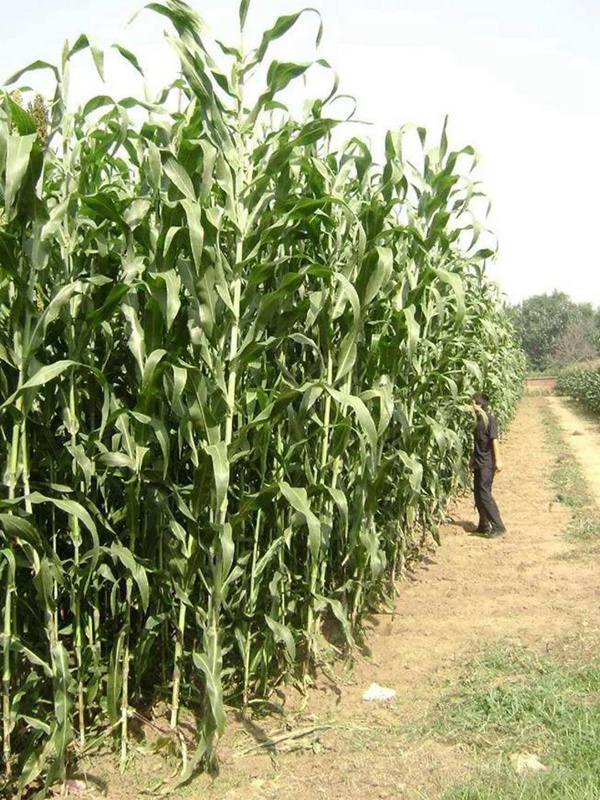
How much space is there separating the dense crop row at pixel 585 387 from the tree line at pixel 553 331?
2581cm

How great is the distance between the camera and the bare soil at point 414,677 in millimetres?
3232

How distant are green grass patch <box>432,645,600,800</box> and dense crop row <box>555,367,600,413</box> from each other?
22854 millimetres

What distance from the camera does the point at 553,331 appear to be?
83125 mm

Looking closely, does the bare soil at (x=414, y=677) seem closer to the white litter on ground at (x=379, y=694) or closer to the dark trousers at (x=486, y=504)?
the white litter on ground at (x=379, y=694)

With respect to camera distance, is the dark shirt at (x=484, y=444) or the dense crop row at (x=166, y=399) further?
the dark shirt at (x=484, y=444)

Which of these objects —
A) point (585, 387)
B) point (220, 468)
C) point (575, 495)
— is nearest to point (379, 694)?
point (220, 468)

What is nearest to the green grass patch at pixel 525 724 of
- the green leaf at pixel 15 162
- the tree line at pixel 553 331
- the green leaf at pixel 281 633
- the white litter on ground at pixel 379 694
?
the white litter on ground at pixel 379 694

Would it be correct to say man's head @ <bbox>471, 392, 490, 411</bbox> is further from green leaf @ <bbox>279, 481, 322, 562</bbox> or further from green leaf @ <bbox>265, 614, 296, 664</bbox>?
green leaf @ <bbox>279, 481, 322, 562</bbox>

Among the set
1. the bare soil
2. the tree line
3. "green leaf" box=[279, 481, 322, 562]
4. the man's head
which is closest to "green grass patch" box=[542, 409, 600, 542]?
the bare soil

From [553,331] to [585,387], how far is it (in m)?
55.1

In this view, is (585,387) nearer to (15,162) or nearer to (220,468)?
(220,468)

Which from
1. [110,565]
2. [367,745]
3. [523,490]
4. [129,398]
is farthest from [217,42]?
[523,490]

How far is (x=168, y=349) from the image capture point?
3.19m

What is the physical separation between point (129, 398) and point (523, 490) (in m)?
8.14
